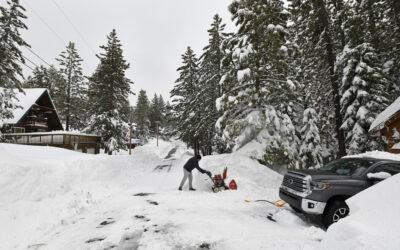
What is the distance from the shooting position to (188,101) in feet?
127

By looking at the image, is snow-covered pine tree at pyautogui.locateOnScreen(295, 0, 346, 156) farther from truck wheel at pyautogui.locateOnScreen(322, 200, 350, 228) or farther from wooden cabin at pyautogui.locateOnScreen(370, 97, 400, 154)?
truck wheel at pyautogui.locateOnScreen(322, 200, 350, 228)

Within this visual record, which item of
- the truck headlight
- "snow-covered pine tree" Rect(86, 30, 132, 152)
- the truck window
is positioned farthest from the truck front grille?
"snow-covered pine tree" Rect(86, 30, 132, 152)

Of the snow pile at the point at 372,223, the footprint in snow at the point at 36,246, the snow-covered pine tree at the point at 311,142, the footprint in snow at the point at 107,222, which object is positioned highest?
the snow-covered pine tree at the point at 311,142

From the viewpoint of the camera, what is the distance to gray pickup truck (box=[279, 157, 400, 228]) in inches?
346

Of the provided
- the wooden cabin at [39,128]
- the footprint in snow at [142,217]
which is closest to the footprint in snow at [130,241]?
the footprint in snow at [142,217]

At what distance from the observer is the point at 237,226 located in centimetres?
794

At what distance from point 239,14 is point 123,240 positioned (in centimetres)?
1529

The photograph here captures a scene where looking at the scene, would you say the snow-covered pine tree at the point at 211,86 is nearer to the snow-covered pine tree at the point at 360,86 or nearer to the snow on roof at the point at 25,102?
the snow-covered pine tree at the point at 360,86

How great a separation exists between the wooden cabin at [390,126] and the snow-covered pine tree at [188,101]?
62.8ft

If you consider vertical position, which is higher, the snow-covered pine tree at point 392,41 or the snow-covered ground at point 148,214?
the snow-covered pine tree at point 392,41

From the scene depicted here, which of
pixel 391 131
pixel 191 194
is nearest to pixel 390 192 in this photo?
pixel 191 194

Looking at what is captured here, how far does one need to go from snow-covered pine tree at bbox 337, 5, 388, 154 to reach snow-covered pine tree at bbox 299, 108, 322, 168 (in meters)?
3.35

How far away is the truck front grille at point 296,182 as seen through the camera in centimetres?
912

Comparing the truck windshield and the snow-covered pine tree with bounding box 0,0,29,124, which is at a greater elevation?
the snow-covered pine tree with bounding box 0,0,29,124
